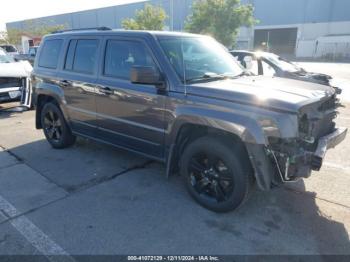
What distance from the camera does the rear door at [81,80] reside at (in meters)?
4.50

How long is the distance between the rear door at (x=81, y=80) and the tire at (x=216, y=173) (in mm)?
1875

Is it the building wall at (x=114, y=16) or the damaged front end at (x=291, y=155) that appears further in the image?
the building wall at (x=114, y=16)

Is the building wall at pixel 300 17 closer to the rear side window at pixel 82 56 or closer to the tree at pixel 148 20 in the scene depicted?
the tree at pixel 148 20

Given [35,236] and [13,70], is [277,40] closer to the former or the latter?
[13,70]

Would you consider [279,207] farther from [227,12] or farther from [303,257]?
[227,12]

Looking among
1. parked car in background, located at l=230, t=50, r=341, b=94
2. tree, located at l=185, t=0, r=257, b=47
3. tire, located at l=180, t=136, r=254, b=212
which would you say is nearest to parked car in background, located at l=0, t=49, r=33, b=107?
parked car in background, located at l=230, t=50, r=341, b=94

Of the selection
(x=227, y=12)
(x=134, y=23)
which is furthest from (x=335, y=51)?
(x=134, y=23)

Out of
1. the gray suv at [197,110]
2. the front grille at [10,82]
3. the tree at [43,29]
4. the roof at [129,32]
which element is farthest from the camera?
the tree at [43,29]

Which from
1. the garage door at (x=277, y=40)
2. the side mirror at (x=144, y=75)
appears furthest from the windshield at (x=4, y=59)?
the garage door at (x=277, y=40)

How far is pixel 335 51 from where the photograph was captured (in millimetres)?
41688

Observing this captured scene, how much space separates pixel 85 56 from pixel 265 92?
2822 millimetres

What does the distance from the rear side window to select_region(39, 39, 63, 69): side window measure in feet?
1.19

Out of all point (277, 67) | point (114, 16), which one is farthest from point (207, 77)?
point (114, 16)

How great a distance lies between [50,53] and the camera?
5359 mm
